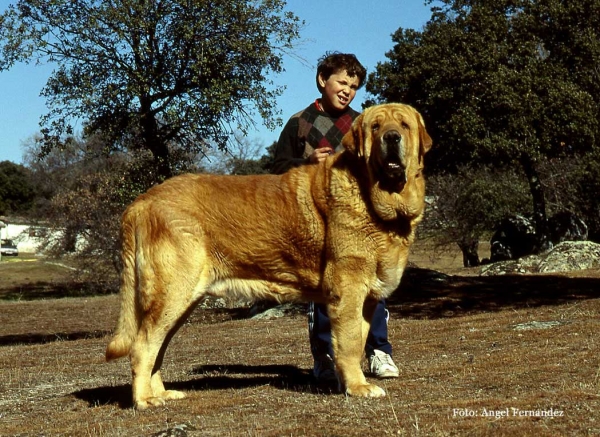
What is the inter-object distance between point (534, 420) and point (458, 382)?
1653 mm

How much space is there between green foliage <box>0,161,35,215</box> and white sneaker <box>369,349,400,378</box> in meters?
67.8

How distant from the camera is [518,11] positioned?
22641 mm

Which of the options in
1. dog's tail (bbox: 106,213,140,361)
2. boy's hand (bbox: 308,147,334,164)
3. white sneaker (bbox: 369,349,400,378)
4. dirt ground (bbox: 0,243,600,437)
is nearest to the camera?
dirt ground (bbox: 0,243,600,437)

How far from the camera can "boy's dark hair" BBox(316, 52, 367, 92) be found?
6.97m

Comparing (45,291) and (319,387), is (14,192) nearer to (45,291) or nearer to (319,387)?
(45,291)

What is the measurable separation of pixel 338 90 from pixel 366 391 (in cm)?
279

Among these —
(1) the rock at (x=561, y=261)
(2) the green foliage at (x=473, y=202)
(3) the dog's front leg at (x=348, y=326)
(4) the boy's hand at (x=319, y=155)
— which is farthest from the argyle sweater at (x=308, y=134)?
(2) the green foliage at (x=473, y=202)

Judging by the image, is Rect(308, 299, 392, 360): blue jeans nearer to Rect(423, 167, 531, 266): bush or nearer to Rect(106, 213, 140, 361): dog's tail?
Rect(106, 213, 140, 361): dog's tail

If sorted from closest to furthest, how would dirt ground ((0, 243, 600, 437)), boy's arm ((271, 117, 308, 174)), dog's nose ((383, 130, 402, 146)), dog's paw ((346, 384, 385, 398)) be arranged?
dirt ground ((0, 243, 600, 437)) → dog's nose ((383, 130, 402, 146)) → dog's paw ((346, 384, 385, 398)) → boy's arm ((271, 117, 308, 174))

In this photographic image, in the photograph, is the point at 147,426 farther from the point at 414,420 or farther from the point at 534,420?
the point at 534,420

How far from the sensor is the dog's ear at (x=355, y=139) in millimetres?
5852

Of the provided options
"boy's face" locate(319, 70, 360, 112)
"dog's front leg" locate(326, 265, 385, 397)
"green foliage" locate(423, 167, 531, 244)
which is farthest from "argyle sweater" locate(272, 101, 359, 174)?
"green foliage" locate(423, 167, 531, 244)

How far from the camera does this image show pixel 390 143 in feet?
18.2

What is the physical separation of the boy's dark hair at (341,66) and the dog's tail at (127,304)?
2.28 m
